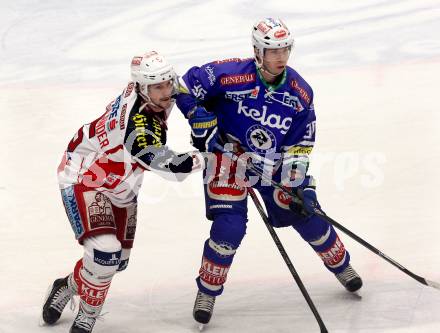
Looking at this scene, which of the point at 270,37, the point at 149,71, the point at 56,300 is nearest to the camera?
the point at 149,71

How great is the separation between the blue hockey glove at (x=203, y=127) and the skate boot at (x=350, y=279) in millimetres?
1055

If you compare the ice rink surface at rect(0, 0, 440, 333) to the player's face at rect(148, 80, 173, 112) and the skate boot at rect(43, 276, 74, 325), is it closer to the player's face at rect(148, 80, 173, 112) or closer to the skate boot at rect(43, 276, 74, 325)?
the skate boot at rect(43, 276, 74, 325)

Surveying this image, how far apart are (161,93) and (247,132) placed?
61 centimetres

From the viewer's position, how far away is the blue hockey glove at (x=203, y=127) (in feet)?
17.5

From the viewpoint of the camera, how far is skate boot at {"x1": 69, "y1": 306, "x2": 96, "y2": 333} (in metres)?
5.37

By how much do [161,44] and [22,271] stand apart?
151 inches

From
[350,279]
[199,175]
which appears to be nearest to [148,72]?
[350,279]

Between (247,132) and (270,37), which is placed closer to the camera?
(270,37)

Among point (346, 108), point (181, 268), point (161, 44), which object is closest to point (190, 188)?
point (181, 268)

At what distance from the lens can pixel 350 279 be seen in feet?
19.0

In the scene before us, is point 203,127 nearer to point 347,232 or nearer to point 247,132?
point 247,132

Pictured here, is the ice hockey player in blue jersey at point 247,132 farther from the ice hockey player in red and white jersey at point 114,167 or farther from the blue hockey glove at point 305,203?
→ the ice hockey player in red and white jersey at point 114,167

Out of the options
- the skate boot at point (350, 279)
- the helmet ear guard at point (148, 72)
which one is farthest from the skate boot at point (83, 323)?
the skate boot at point (350, 279)

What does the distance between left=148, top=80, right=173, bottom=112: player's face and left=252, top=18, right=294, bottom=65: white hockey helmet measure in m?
0.50
